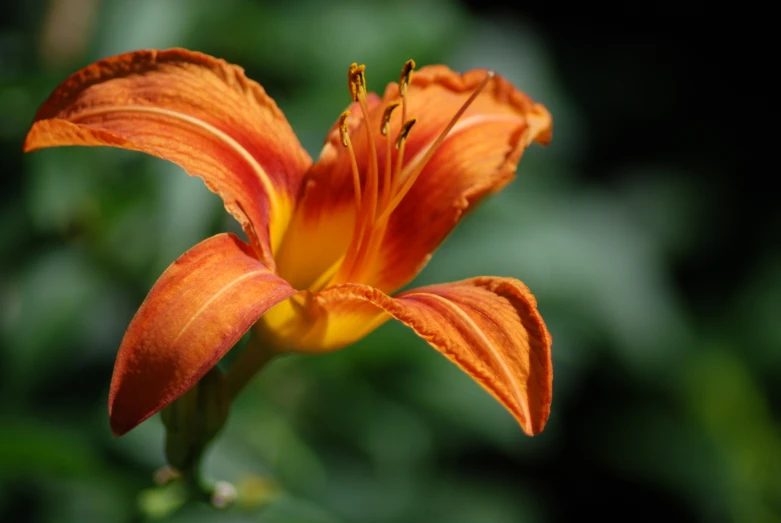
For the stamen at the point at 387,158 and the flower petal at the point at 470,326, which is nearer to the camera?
the flower petal at the point at 470,326

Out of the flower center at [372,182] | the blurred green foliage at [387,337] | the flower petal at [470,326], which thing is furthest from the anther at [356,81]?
the blurred green foliage at [387,337]

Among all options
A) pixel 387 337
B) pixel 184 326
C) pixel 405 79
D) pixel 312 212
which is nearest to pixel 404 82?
pixel 405 79

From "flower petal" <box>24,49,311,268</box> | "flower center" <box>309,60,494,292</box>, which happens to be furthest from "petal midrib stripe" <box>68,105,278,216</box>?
"flower center" <box>309,60,494,292</box>

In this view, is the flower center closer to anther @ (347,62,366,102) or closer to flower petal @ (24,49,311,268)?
anther @ (347,62,366,102)

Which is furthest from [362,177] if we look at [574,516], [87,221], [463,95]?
[574,516]

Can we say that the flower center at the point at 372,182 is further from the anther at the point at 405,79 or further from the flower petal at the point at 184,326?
Result: the flower petal at the point at 184,326

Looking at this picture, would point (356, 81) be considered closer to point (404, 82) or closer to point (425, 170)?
point (404, 82)
